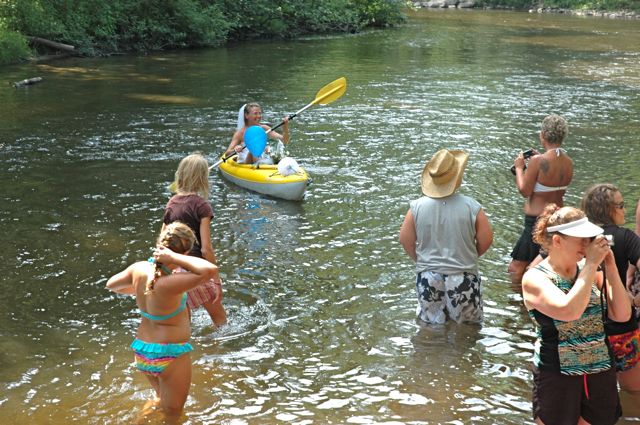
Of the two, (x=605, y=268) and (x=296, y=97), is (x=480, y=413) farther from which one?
(x=296, y=97)

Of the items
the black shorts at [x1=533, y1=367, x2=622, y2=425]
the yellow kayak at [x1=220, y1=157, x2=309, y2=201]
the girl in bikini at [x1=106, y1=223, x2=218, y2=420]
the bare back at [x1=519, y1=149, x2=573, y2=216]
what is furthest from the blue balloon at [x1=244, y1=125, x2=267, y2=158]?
the black shorts at [x1=533, y1=367, x2=622, y2=425]

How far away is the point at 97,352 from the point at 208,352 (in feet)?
2.90

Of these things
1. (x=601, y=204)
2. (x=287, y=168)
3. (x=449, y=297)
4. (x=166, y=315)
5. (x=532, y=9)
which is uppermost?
(x=532, y=9)

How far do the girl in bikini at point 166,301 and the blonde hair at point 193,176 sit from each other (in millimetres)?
1382

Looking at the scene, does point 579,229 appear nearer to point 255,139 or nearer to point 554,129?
point 554,129

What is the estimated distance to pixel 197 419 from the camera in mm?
5367

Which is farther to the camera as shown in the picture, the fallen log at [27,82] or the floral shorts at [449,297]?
the fallen log at [27,82]

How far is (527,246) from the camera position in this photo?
7.43 m

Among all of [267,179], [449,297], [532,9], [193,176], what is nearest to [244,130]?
[267,179]

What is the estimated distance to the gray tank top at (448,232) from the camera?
20.2 ft

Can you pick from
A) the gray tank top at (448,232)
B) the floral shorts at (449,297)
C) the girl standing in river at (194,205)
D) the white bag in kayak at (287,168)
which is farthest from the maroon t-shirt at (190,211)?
the white bag in kayak at (287,168)

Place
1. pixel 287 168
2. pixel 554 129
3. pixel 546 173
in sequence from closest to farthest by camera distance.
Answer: pixel 554 129 → pixel 546 173 → pixel 287 168

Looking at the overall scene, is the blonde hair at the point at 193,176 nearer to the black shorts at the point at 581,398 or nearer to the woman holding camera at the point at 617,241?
the woman holding camera at the point at 617,241

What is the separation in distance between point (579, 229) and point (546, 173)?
126 inches
